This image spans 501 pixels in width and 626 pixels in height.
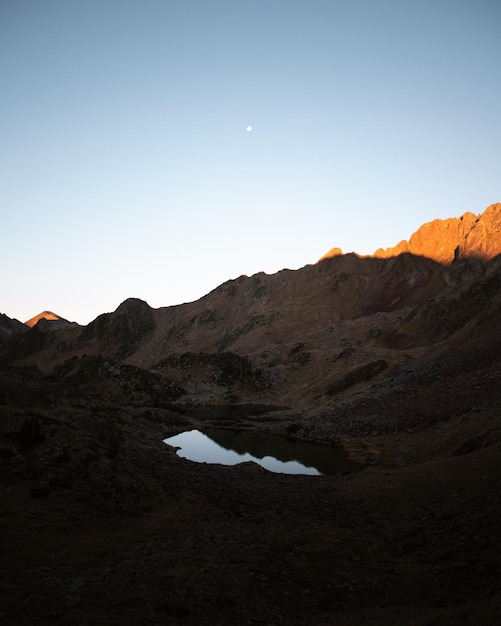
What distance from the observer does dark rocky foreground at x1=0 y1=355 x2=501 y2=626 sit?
15133 mm

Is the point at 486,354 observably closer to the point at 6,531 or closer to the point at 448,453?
the point at 448,453

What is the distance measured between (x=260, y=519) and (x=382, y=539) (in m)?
7.38

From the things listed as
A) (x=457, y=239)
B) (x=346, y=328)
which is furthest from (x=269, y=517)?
(x=457, y=239)

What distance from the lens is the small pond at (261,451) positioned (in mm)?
50281

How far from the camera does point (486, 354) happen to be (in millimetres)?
64750

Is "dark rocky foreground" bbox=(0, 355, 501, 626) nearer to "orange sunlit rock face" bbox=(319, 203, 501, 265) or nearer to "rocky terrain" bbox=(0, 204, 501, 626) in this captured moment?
"rocky terrain" bbox=(0, 204, 501, 626)

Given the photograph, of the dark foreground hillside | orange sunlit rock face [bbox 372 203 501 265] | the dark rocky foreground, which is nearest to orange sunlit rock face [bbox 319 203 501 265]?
orange sunlit rock face [bbox 372 203 501 265]

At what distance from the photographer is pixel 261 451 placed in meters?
61.0

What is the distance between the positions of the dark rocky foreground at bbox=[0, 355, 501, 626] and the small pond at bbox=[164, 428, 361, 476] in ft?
28.4

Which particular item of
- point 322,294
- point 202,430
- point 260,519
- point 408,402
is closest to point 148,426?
point 202,430

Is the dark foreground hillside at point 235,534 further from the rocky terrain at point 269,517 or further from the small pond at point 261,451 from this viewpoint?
the small pond at point 261,451

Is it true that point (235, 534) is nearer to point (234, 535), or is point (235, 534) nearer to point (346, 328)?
point (234, 535)

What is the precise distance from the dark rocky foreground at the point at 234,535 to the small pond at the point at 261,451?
8.65 metres

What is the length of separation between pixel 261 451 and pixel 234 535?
1528 inches
